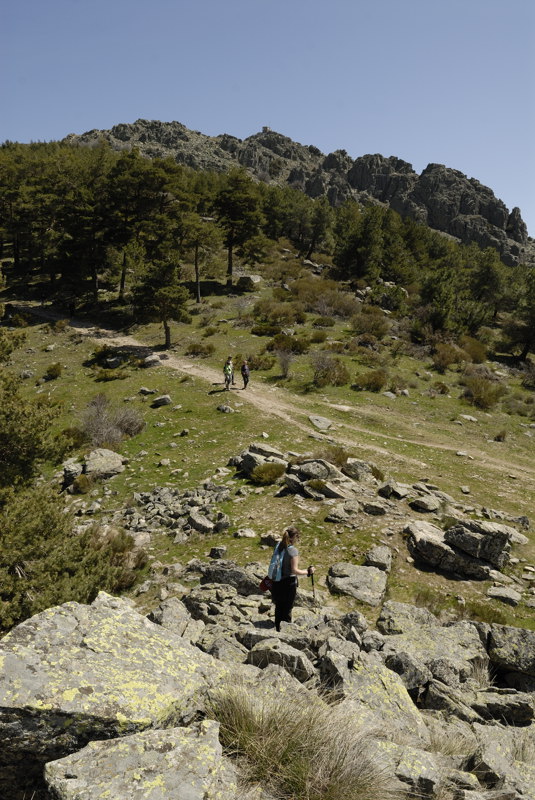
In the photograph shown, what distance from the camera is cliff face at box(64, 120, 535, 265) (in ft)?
482

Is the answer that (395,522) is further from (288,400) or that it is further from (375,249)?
(375,249)

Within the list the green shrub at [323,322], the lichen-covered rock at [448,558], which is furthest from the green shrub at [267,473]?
the green shrub at [323,322]

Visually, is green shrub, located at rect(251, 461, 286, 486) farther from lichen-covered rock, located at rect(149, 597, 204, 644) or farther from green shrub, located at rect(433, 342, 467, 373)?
green shrub, located at rect(433, 342, 467, 373)

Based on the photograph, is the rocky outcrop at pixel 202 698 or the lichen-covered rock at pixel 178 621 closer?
the rocky outcrop at pixel 202 698

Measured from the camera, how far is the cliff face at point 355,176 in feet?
482

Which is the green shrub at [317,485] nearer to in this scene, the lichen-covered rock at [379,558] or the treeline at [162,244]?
the lichen-covered rock at [379,558]

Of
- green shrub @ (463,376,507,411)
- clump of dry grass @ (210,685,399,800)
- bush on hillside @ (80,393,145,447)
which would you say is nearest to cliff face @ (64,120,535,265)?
green shrub @ (463,376,507,411)

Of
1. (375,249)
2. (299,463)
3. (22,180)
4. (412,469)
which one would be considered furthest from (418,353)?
(22,180)

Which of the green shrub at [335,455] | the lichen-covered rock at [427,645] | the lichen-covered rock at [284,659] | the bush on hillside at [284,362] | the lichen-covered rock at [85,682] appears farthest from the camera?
the bush on hillside at [284,362]

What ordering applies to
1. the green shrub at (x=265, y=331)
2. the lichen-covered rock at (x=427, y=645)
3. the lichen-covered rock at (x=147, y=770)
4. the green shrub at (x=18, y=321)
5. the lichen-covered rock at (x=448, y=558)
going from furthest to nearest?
the green shrub at (x=18, y=321), the green shrub at (x=265, y=331), the lichen-covered rock at (x=448, y=558), the lichen-covered rock at (x=427, y=645), the lichen-covered rock at (x=147, y=770)

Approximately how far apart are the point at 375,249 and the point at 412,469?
4661 centimetres

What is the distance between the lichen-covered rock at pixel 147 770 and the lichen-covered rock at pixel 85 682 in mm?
230

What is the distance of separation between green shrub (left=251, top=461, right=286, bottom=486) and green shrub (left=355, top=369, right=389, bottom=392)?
14053 millimetres

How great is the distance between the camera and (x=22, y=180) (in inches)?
2163
